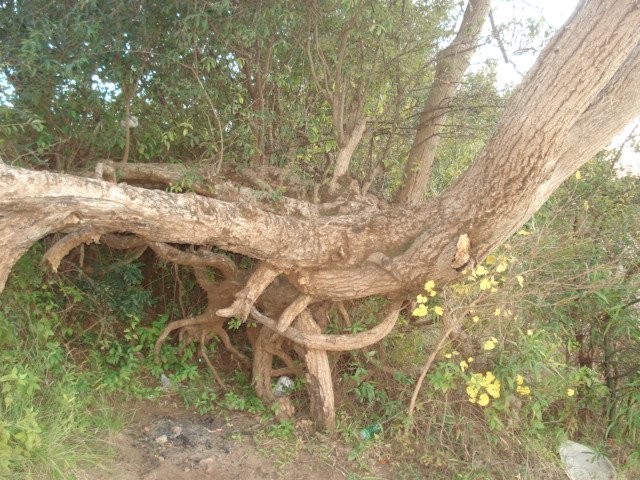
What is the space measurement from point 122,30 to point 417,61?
2494 mm

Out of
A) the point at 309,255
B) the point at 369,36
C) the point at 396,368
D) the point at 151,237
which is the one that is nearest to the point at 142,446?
the point at 151,237

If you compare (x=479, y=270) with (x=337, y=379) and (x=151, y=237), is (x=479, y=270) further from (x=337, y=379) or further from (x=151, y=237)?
(x=151, y=237)

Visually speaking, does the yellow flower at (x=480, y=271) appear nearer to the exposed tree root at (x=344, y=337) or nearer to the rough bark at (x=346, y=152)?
the exposed tree root at (x=344, y=337)

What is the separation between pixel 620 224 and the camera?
459 centimetres

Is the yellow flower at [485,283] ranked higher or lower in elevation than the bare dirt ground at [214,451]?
higher

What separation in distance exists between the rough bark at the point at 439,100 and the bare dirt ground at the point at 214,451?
2.43 m

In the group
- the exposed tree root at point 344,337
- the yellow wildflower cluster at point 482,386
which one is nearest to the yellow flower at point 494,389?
the yellow wildflower cluster at point 482,386

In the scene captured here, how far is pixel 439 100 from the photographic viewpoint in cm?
518

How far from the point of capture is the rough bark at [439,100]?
478cm

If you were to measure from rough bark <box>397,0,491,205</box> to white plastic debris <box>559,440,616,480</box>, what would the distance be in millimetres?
2434

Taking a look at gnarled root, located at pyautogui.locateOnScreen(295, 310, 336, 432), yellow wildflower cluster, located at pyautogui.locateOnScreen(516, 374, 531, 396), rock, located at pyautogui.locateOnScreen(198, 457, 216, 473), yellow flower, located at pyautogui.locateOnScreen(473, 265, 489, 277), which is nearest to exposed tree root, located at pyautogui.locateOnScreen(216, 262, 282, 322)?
gnarled root, located at pyautogui.locateOnScreen(295, 310, 336, 432)

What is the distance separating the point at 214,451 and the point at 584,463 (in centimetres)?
282

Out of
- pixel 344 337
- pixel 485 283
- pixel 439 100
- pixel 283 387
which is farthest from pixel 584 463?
pixel 439 100

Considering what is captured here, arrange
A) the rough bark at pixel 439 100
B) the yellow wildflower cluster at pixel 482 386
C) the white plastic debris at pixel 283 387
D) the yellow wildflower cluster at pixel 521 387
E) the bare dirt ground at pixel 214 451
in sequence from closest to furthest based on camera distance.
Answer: the bare dirt ground at pixel 214 451 → the yellow wildflower cluster at pixel 482 386 → the yellow wildflower cluster at pixel 521 387 → the white plastic debris at pixel 283 387 → the rough bark at pixel 439 100
